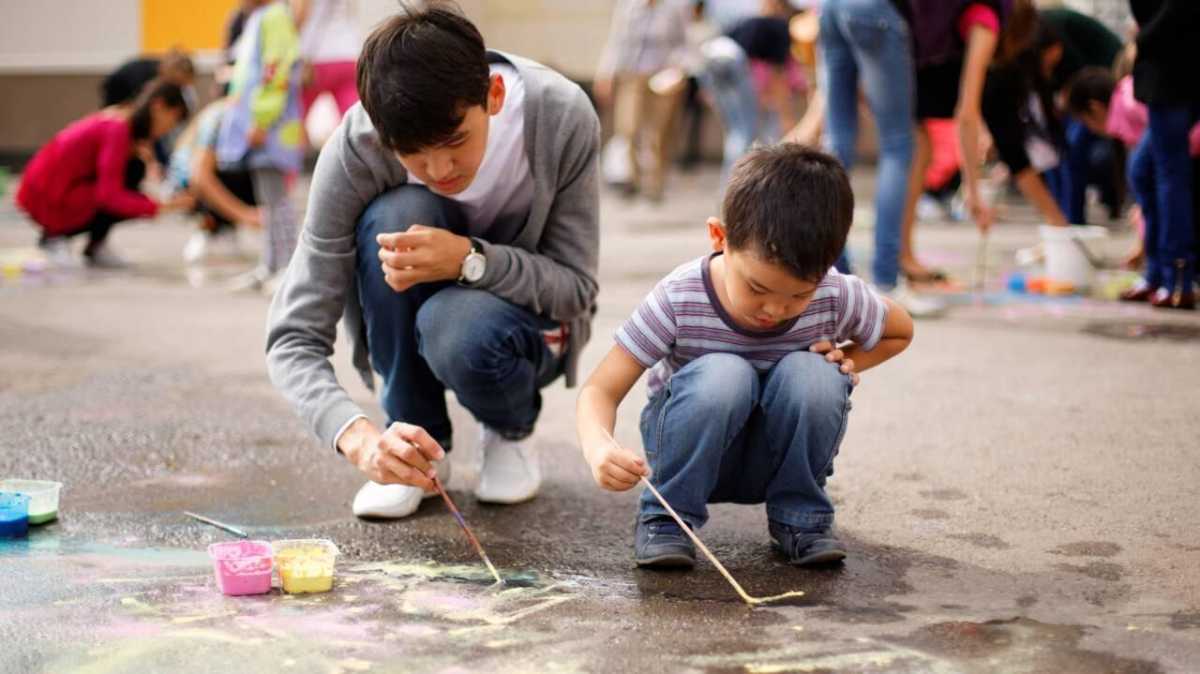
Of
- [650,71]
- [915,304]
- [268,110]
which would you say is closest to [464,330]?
[915,304]

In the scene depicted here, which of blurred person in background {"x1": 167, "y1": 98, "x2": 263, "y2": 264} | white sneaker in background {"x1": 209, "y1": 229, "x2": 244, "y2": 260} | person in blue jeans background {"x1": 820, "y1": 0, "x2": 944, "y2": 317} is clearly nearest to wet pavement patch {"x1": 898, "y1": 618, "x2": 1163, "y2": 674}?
person in blue jeans background {"x1": 820, "y1": 0, "x2": 944, "y2": 317}

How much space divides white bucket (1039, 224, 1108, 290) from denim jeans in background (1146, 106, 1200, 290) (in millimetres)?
609

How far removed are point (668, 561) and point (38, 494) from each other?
1236mm

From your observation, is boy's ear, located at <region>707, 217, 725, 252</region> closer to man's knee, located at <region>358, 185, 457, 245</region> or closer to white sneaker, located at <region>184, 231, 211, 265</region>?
man's knee, located at <region>358, 185, 457, 245</region>

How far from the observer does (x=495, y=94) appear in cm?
273

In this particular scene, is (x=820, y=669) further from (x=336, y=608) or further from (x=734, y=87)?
(x=734, y=87)

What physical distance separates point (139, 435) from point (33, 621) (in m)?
1.43

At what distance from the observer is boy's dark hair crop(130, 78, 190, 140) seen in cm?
723

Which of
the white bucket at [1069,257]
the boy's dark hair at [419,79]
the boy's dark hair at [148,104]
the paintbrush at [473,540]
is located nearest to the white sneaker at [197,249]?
the boy's dark hair at [148,104]

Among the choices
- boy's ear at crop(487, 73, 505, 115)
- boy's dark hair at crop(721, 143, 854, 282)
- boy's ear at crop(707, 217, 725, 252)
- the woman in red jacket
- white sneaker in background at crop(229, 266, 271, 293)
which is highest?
boy's ear at crop(487, 73, 505, 115)

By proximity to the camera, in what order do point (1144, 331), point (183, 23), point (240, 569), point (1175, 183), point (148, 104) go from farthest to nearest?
1. point (183, 23)
2. point (148, 104)
3. point (1175, 183)
4. point (1144, 331)
5. point (240, 569)

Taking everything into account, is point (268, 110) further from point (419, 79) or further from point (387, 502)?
point (419, 79)

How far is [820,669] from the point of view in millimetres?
2131

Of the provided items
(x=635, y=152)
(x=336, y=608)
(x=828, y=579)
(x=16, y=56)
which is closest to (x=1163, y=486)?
(x=828, y=579)
